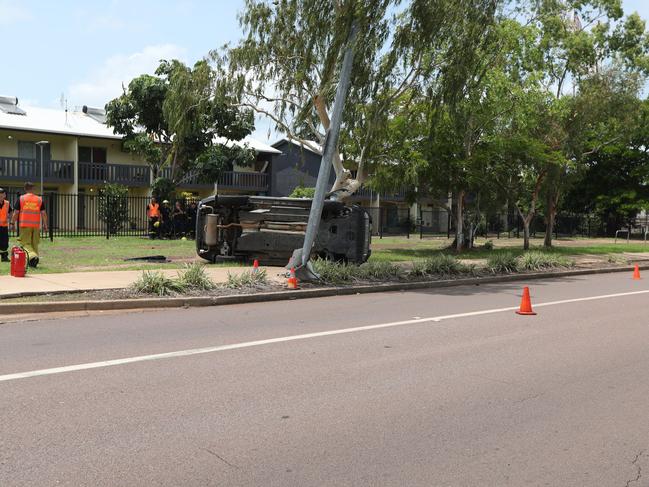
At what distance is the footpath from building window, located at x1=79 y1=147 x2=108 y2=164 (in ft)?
76.9

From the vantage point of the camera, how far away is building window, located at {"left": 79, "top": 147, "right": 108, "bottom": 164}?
3534 cm

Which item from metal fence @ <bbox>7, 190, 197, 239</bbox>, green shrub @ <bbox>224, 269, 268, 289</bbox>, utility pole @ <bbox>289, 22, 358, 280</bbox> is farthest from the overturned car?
metal fence @ <bbox>7, 190, 197, 239</bbox>

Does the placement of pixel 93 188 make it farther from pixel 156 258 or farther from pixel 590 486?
pixel 590 486

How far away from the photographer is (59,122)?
34625 millimetres

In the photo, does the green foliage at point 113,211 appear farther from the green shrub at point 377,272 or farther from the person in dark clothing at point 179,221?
the green shrub at point 377,272

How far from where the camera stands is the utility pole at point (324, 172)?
13531 mm

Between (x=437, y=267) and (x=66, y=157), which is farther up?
(x=66, y=157)

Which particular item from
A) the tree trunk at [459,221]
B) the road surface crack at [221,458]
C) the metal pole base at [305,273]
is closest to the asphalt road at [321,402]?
the road surface crack at [221,458]

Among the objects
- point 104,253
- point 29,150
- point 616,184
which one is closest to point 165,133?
point 29,150

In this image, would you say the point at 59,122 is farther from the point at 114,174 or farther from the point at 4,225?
the point at 4,225

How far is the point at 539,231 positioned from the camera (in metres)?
50.5

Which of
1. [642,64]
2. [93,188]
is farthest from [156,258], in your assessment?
[642,64]

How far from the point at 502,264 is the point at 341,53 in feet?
24.5

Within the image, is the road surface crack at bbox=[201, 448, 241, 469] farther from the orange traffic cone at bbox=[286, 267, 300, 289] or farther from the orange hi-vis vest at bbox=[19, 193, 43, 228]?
the orange hi-vis vest at bbox=[19, 193, 43, 228]
